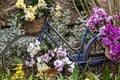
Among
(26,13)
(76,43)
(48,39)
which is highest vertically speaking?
(26,13)

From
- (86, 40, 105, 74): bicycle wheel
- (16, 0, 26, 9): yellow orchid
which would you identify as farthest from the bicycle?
(16, 0, 26, 9): yellow orchid

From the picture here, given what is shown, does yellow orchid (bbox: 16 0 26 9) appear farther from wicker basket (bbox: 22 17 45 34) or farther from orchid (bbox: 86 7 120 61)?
orchid (bbox: 86 7 120 61)

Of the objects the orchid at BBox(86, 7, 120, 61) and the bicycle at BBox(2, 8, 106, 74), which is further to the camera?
the bicycle at BBox(2, 8, 106, 74)

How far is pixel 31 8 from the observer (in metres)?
5.57

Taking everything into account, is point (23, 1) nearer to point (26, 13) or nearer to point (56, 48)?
point (26, 13)

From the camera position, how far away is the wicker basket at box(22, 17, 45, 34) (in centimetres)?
551

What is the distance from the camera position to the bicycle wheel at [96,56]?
5818 millimetres

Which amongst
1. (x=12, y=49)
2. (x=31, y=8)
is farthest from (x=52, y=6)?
(x=12, y=49)

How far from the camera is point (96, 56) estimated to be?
5938 millimetres

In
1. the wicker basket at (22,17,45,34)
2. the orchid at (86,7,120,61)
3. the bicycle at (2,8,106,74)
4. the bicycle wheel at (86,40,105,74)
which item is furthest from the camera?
the bicycle wheel at (86,40,105,74)

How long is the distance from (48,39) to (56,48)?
47cm

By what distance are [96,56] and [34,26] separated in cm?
104

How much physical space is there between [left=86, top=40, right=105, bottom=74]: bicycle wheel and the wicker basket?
2.53ft

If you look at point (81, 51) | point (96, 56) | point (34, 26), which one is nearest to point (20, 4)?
point (34, 26)
